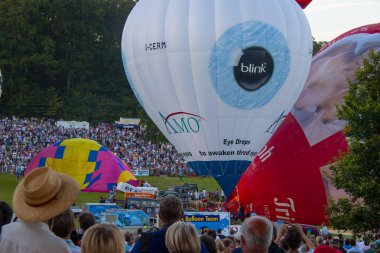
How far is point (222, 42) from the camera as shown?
1797 cm

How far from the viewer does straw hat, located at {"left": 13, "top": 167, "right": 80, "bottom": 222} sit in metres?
4.28

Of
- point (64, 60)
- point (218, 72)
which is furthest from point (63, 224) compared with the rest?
point (64, 60)

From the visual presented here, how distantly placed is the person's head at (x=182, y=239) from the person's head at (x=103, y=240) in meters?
0.42

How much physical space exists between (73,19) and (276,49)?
47438 mm

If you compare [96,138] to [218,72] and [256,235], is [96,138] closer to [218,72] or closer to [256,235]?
[218,72]

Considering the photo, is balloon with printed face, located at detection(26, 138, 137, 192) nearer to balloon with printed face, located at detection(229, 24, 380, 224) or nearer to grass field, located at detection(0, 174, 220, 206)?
grass field, located at detection(0, 174, 220, 206)

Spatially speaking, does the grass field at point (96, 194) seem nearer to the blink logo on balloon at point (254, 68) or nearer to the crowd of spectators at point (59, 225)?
the blink logo on balloon at point (254, 68)

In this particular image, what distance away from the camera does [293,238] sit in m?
5.72

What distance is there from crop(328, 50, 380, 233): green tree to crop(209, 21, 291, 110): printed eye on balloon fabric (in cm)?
379

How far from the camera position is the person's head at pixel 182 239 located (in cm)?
454

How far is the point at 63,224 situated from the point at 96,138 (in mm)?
44245

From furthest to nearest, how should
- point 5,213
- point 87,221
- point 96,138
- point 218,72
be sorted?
point 96,138 → point 218,72 → point 87,221 → point 5,213

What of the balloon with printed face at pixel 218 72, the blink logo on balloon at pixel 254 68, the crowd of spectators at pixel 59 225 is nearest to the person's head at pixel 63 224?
the crowd of spectators at pixel 59 225

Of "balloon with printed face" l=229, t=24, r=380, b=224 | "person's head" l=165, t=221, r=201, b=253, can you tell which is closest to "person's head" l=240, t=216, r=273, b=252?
"person's head" l=165, t=221, r=201, b=253
